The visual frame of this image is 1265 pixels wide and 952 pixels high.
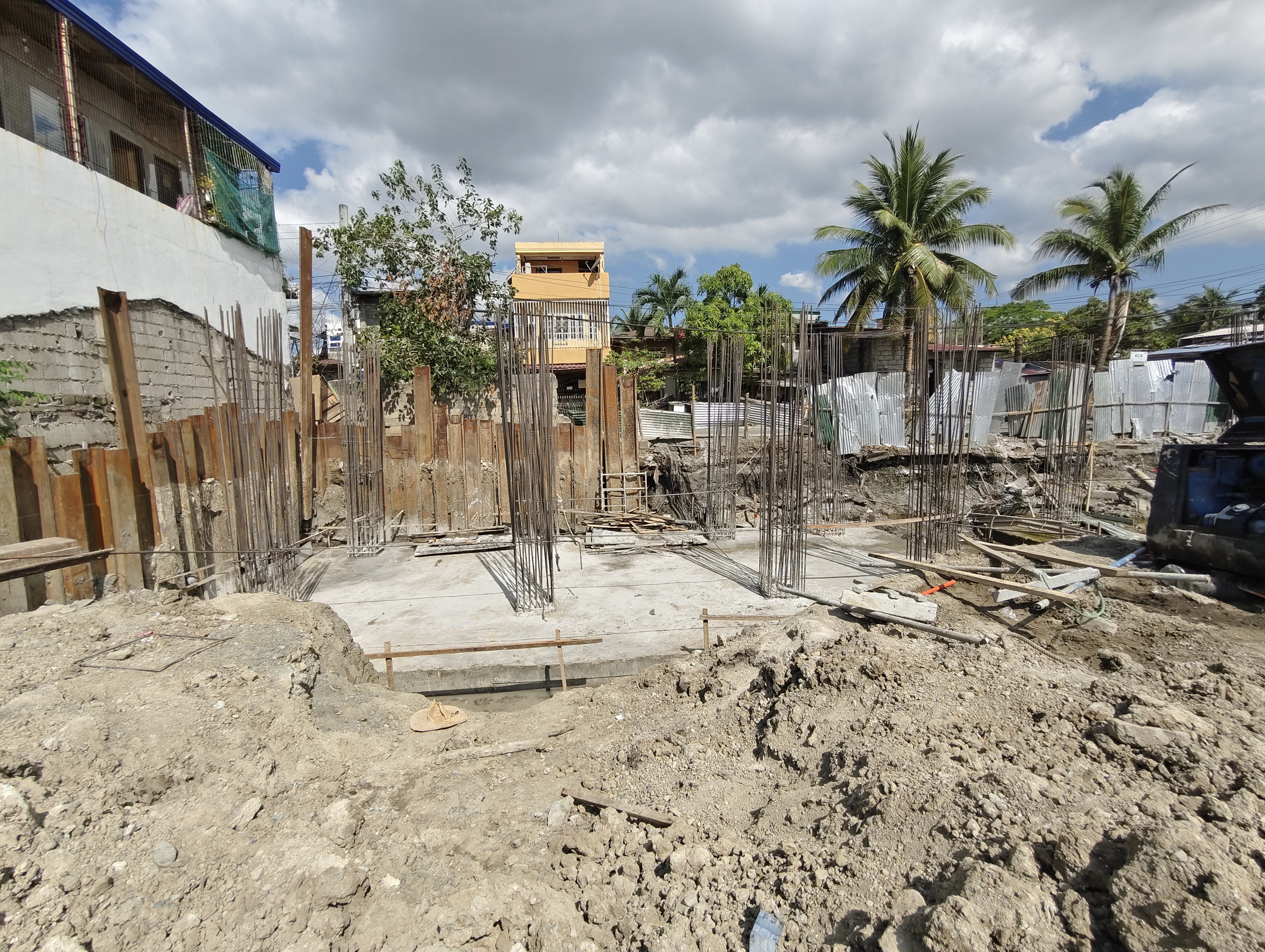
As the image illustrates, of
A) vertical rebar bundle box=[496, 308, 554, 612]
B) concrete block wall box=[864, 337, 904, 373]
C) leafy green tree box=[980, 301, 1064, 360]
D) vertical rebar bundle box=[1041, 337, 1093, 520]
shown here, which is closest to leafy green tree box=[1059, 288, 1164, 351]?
leafy green tree box=[980, 301, 1064, 360]

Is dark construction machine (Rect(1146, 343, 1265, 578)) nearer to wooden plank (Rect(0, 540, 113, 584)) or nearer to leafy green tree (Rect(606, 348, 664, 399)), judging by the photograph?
wooden plank (Rect(0, 540, 113, 584))

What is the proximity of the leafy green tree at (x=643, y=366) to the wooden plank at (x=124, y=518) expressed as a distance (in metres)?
13.9

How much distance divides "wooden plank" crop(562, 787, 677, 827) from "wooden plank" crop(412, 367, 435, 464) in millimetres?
8981

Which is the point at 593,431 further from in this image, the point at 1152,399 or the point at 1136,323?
the point at 1136,323

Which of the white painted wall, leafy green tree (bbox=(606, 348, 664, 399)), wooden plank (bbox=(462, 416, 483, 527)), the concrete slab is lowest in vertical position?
the concrete slab

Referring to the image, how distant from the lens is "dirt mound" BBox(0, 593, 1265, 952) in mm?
2148

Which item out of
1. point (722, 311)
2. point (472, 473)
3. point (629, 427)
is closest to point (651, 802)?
point (472, 473)

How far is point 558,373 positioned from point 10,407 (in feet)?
57.5

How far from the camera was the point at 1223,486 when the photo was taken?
6.16 meters

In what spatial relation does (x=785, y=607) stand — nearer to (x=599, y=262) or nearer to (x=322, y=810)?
(x=322, y=810)

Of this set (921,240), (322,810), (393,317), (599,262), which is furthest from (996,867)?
(599,262)

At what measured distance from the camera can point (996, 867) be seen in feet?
7.00

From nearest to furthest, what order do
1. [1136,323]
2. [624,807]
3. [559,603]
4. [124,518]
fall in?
[624,807] < [124,518] < [559,603] < [1136,323]

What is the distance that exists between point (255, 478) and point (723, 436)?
27.4ft
